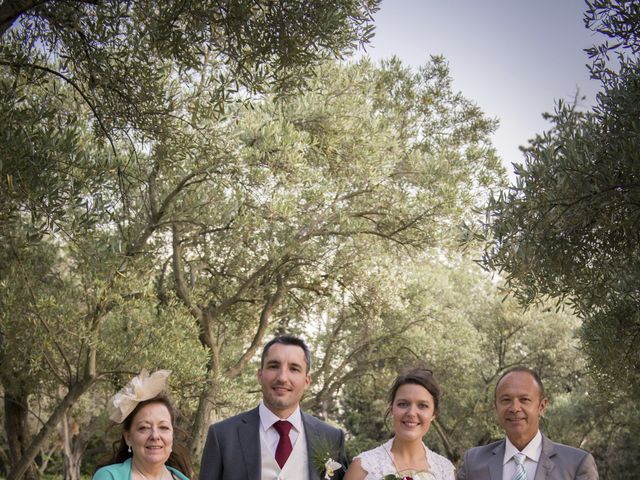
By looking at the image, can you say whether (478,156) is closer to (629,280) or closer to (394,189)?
(394,189)

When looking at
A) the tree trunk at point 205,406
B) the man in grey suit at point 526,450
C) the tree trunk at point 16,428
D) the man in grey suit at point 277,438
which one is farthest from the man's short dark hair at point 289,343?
the tree trunk at point 16,428

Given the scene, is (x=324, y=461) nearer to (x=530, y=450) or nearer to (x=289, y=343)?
(x=289, y=343)

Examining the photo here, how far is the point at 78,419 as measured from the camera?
79.4 ft

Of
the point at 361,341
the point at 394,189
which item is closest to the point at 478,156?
the point at 394,189

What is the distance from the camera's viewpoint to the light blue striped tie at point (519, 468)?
16.3ft

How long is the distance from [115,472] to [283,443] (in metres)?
1.12

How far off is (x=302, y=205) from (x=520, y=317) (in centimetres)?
1511

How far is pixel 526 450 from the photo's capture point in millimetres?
5078

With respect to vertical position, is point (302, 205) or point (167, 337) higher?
point (302, 205)

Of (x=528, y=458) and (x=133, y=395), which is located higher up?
(x=133, y=395)

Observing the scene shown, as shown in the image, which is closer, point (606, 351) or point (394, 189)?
point (606, 351)

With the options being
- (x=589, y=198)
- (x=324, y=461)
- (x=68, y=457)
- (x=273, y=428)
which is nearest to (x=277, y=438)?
Answer: (x=273, y=428)

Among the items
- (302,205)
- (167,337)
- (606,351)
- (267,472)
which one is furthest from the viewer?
(302,205)

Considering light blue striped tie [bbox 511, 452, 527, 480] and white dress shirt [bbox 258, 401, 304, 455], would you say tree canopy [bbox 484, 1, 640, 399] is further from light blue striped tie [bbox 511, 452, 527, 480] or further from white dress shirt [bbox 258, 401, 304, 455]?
white dress shirt [bbox 258, 401, 304, 455]
